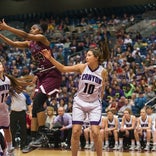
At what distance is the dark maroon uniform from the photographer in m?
7.53

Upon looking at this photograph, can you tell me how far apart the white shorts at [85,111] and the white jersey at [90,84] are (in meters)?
0.09

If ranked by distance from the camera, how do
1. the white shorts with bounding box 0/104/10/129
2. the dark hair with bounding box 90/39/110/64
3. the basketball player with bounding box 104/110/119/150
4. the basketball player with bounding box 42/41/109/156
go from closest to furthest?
the basketball player with bounding box 42/41/109/156 < the dark hair with bounding box 90/39/110/64 < the white shorts with bounding box 0/104/10/129 < the basketball player with bounding box 104/110/119/150

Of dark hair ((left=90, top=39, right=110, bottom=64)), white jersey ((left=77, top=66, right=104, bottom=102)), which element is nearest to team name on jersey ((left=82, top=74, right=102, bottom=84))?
white jersey ((left=77, top=66, right=104, bottom=102))

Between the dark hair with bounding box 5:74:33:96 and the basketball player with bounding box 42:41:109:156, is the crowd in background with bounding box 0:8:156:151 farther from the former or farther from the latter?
the basketball player with bounding box 42:41:109:156

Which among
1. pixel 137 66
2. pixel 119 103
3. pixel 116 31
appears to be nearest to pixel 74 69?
pixel 119 103

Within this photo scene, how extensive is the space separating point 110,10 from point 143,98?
13.6m

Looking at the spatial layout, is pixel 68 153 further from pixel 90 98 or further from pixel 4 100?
pixel 90 98

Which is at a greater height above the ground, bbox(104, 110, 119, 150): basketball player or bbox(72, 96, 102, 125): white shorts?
bbox(72, 96, 102, 125): white shorts

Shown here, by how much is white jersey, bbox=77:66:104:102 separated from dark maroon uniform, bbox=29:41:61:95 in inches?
24.1

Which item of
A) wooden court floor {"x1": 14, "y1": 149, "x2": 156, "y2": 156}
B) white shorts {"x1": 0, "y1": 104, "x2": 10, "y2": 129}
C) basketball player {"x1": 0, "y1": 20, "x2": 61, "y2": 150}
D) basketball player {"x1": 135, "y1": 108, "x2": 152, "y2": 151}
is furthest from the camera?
basketball player {"x1": 135, "y1": 108, "x2": 152, "y2": 151}

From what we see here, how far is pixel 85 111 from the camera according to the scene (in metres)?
7.29

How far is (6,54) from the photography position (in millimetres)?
23578

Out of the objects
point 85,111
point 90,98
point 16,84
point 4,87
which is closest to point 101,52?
point 90,98

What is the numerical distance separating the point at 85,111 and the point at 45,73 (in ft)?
3.53
